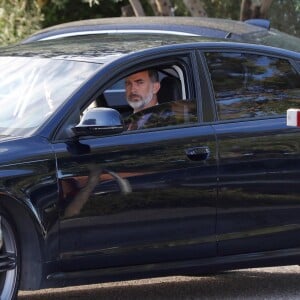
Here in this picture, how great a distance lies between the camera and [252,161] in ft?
22.1

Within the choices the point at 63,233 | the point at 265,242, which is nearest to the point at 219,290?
the point at 265,242

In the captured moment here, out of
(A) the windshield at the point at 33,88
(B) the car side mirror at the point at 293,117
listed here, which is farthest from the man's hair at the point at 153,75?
(B) the car side mirror at the point at 293,117

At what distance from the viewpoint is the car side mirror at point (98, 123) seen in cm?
617

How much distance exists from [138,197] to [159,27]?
448 cm

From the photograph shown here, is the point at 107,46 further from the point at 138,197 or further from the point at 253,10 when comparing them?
the point at 253,10

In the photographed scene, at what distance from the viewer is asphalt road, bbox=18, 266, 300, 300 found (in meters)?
7.16

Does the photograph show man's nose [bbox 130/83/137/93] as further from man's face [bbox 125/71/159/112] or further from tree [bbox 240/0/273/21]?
tree [bbox 240/0/273/21]

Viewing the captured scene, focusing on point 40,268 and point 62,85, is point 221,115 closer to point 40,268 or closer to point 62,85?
point 62,85

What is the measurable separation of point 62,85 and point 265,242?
4.98 ft

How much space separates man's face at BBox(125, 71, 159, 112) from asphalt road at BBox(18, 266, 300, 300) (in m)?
1.19

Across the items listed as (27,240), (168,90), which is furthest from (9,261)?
(168,90)

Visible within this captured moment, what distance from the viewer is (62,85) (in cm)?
650

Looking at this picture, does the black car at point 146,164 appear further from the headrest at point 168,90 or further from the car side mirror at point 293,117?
the car side mirror at point 293,117

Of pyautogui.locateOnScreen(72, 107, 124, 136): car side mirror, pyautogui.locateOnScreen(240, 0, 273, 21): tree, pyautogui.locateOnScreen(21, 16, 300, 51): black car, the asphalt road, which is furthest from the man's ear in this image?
pyautogui.locateOnScreen(240, 0, 273, 21): tree
